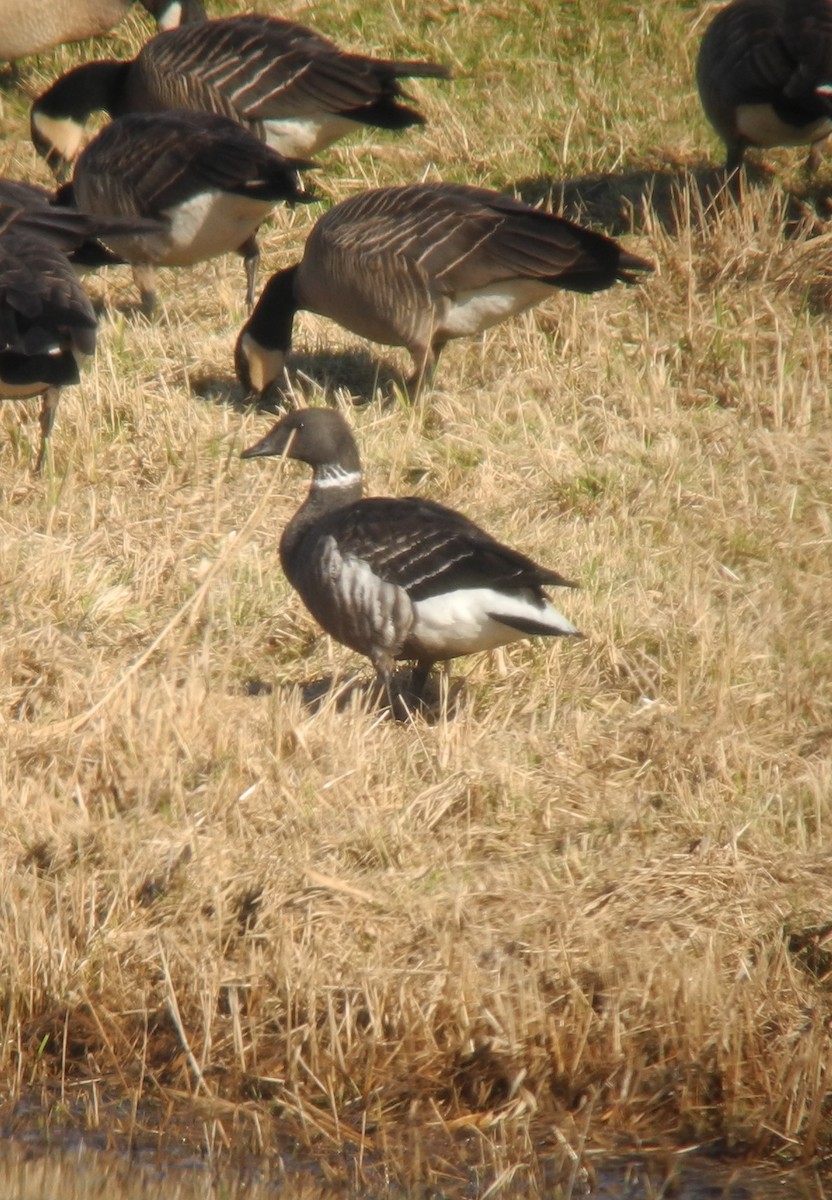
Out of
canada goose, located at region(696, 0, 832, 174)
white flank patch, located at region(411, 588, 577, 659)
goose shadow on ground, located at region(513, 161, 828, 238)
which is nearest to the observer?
white flank patch, located at region(411, 588, 577, 659)

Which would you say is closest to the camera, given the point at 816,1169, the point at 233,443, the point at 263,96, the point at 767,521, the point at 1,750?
the point at 816,1169

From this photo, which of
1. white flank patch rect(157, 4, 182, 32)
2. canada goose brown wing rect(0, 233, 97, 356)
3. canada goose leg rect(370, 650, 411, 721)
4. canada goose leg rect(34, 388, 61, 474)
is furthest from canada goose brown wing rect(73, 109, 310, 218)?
canada goose leg rect(370, 650, 411, 721)

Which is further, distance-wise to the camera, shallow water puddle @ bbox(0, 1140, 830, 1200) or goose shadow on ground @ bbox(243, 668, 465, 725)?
goose shadow on ground @ bbox(243, 668, 465, 725)

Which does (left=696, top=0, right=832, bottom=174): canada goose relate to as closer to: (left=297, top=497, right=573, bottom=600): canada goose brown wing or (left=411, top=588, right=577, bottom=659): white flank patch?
(left=297, top=497, right=573, bottom=600): canada goose brown wing

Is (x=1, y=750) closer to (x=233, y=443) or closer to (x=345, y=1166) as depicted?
(x=345, y=1166)

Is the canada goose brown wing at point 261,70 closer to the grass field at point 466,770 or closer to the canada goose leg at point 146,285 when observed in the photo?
the canada goose leg at point 146,285

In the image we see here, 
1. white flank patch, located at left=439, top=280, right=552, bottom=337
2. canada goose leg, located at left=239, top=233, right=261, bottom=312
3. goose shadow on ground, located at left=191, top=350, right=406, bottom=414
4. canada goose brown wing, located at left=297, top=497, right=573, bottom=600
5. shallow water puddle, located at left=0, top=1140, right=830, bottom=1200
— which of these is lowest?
goose shadow on ground, located at left=191, top=350, right=406, bottom=414

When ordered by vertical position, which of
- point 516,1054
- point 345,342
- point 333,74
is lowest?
point 345,342

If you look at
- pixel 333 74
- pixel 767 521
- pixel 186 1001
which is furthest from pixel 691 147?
pixel 186 1001

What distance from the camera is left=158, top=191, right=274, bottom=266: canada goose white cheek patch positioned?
8.46m

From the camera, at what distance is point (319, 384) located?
8305 millimetres

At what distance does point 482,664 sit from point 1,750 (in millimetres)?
1755

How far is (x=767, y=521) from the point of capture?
6523 millimetres

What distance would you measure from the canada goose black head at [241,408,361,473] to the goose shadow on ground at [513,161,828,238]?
3.46m
